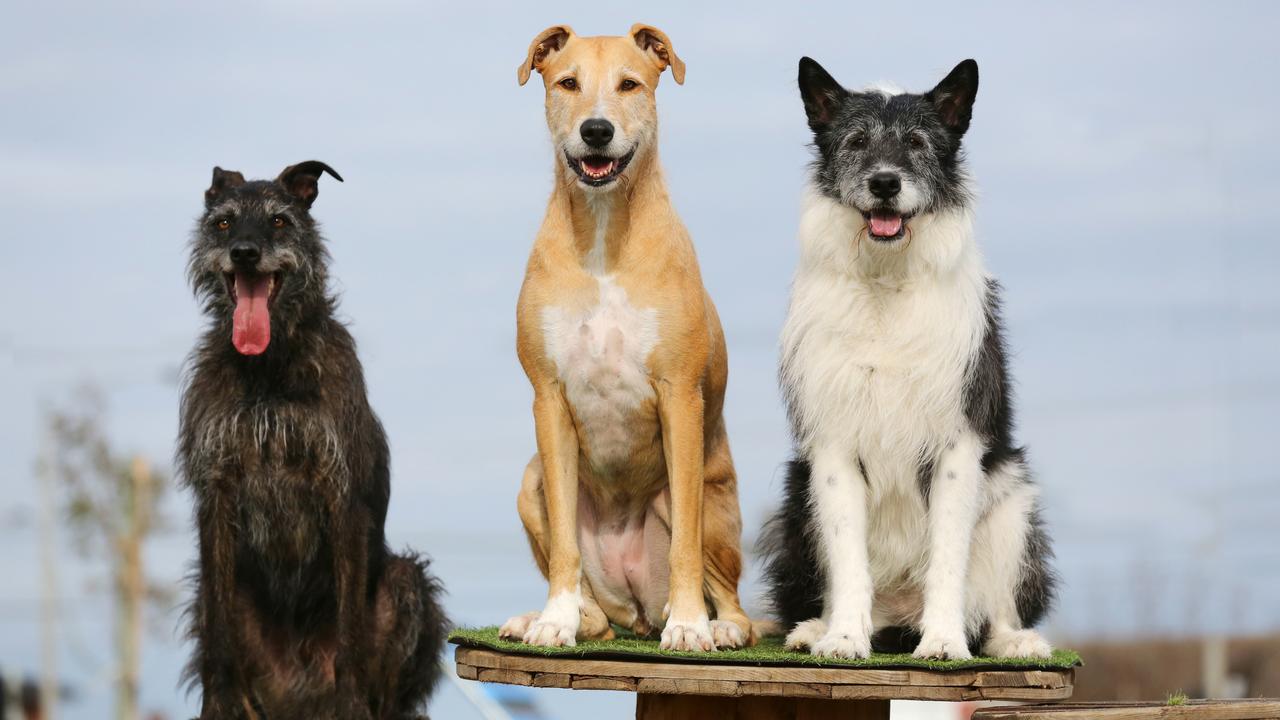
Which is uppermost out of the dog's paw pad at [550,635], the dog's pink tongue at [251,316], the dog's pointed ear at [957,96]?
the dog's pointed ear at [957,96]

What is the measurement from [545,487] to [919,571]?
1510 millimetres

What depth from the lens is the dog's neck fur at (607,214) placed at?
18.9 ft

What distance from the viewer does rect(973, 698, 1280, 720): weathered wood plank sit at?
5266 millimetres

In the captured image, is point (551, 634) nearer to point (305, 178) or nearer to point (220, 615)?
point (220, 615)

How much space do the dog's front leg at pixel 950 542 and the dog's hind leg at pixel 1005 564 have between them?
22cm

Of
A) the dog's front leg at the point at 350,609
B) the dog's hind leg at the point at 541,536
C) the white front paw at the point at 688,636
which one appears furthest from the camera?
the dog's front leg at the point at 350,609

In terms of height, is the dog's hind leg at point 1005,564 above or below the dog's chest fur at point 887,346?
below

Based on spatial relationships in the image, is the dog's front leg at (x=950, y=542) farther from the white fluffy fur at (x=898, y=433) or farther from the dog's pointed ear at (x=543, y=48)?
the dog's pointed ear at (x=543, y=48)

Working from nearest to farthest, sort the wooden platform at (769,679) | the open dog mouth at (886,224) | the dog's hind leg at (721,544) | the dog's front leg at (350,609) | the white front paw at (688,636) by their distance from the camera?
the wooden platform at (769,679) < the open dog mouth at (886,224) < the white front paw at (688,636) < the dog's hind leg at (721,544) < the dog's front leg at (350,609)

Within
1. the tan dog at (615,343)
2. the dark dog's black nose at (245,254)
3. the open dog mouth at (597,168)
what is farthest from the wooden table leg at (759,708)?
the dark dog's black nose at (245,254)

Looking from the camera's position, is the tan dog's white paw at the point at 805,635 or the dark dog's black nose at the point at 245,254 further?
the dark dog's black nose at the point at 245,254

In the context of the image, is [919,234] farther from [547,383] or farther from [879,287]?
[547,383]

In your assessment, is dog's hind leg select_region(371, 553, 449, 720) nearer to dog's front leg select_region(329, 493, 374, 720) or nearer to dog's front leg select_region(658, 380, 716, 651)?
dog's front leg select_region(329, 493, 374, 720)

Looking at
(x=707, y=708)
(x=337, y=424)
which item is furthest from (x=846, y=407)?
(x=337, y=424)
